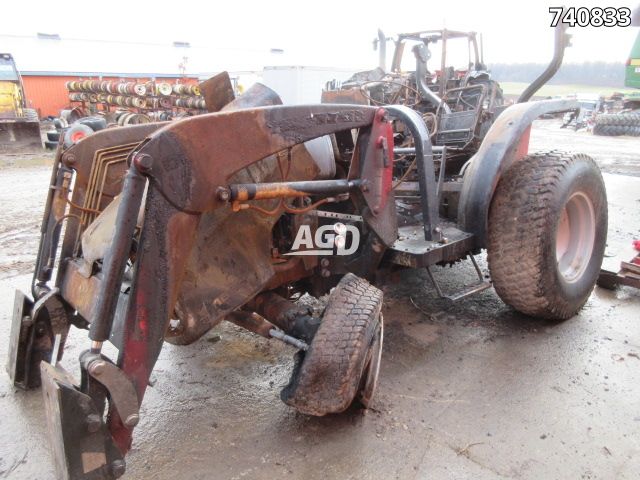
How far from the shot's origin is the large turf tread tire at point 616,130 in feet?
53.3

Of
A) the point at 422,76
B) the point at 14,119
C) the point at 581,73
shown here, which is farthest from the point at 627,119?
the point at 581,73

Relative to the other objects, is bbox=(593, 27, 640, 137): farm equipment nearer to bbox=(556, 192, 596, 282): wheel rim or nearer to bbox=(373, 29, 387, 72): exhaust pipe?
bbox=(373, 29, 387, 72): exhaust pipe

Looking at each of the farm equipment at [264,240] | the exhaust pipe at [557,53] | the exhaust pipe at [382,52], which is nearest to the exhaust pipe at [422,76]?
the exhaust pipe at [557,53]

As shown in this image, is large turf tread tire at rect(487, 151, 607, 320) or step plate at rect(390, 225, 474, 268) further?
large turf tread tire at rect(487, 151, 607, 320)

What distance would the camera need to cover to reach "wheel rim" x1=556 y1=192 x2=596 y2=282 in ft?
12.2

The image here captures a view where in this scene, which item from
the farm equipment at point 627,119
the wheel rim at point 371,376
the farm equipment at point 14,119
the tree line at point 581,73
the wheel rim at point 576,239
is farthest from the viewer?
the tree line at point 581,73

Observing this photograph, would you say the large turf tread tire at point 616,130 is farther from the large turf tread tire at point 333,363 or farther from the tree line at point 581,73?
the tree line at point 581,73

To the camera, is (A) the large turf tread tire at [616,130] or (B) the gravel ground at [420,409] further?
(A) the large turf tread tire at [616,130]

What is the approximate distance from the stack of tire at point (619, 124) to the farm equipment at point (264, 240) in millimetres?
14338

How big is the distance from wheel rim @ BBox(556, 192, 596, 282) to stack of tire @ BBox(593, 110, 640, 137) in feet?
47.4

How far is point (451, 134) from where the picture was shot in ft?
16.1

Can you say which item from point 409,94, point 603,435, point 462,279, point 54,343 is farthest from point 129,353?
point 409,94

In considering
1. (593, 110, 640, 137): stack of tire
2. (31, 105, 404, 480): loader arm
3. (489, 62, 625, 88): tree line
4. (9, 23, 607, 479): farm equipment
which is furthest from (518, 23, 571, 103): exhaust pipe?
(489, 62, 625, 88): tree line

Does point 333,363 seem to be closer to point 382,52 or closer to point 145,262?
point 145,262
